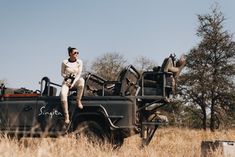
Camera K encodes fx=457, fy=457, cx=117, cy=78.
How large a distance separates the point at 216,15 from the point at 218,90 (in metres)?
7.70

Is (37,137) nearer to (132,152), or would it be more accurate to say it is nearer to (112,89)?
(112,89)

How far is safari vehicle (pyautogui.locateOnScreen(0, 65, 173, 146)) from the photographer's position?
961 cm

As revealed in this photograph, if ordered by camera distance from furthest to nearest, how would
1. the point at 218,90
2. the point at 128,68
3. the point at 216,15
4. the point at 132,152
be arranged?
the point at 216,15, the point at 218,90, the point at 128,68, the point at 132,152

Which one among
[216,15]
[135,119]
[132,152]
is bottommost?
[132,152]

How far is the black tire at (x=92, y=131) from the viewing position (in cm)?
950

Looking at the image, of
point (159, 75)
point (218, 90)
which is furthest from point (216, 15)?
point (159, 75)

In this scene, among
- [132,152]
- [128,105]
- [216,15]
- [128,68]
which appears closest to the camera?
[132,152]

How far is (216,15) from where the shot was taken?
42812 mm

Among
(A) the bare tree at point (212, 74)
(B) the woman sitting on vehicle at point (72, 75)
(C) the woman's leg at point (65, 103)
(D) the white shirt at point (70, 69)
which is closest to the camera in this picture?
(C) the woman's leg at point (65, 103)

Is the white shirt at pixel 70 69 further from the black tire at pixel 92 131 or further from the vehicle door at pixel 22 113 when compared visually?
the black tire at pixel 92 131

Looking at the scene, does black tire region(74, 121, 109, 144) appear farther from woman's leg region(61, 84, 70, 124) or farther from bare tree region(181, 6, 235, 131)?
bare tree region(181, 6, 235, 131)

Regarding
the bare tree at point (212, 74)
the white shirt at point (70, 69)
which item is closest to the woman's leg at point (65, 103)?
the white shirt at point (70, 69)

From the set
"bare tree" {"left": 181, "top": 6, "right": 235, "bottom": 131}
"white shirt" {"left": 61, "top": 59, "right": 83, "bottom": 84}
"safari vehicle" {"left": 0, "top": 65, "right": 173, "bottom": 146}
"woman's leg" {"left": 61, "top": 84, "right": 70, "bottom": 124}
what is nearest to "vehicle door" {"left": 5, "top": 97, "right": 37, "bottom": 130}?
"safari vehicle" {"left": 0, "top": 65, "right": 173, "bottom": 146}

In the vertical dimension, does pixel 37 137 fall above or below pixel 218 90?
below
